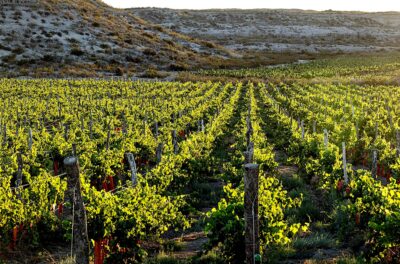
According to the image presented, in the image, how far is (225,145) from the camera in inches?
672

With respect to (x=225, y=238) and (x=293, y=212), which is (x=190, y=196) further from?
(x=225, y=238)

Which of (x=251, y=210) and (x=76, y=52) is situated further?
(x=76, y=52)

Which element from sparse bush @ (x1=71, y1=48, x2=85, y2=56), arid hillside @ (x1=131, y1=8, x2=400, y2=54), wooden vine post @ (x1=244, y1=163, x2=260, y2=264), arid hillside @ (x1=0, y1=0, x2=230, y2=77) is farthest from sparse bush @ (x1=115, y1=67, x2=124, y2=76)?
arid hillside @ (x1=131, y1=8, x2=400, y2=54)

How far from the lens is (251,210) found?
233 inches

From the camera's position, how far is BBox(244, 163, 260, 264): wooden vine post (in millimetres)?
5742

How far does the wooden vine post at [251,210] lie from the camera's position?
5742 mm

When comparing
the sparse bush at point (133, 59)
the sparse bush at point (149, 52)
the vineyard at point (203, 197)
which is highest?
the vineyard at point (203, 197)

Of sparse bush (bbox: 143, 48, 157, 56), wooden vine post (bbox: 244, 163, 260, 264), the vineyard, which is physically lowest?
sparse bush (bbox: 143, 48, 157, 56)

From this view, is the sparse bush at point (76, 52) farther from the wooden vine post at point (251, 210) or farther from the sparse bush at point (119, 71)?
the wooden vine post at point (251, 210)

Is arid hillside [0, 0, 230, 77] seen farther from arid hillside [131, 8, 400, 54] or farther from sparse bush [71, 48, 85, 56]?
arid hillside [131, 8, 400, 54]

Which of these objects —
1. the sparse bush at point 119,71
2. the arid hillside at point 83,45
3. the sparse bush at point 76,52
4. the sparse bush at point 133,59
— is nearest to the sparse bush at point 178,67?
the arid hillside at point 83,45

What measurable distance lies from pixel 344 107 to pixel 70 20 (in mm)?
50821

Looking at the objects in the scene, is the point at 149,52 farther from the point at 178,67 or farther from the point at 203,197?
the point at 203,197

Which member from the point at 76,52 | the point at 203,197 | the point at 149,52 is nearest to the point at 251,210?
the point at 203,197
